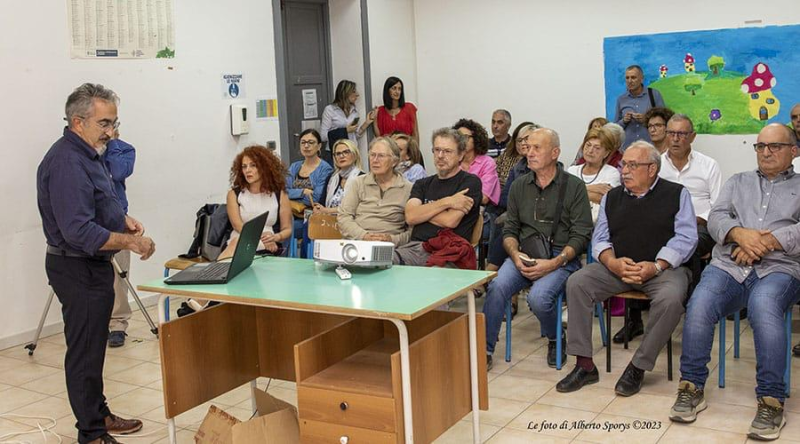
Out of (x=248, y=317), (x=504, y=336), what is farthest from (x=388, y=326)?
(x=504, y=336)

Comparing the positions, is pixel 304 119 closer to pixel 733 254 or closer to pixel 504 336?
pixel 504 336

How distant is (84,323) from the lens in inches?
132

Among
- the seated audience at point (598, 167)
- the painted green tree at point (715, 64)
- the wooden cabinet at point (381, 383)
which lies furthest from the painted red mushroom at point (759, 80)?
the wooden cabinet at point (381, 383)

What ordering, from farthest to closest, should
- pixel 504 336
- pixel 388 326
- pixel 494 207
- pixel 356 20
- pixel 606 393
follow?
pixel 356 20, pixel 494 207, pixel 504 336, pixel 606 393, pixel 388 326

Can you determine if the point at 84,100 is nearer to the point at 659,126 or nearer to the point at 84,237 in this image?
the point at 84,237

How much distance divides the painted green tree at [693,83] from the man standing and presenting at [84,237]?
207 inches

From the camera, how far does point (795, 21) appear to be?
22.5ft

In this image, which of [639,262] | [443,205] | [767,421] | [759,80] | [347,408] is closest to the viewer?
[347,408]

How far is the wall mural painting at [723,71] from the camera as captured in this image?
22.7 ft

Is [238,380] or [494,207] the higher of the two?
[494,207]

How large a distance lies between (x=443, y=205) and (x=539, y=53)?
375 cm

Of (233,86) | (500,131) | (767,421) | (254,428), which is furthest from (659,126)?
(254,428)

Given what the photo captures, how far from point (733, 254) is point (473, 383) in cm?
139

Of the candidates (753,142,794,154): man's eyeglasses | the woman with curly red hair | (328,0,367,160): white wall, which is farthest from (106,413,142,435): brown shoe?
(328,0,367,160): white wall
